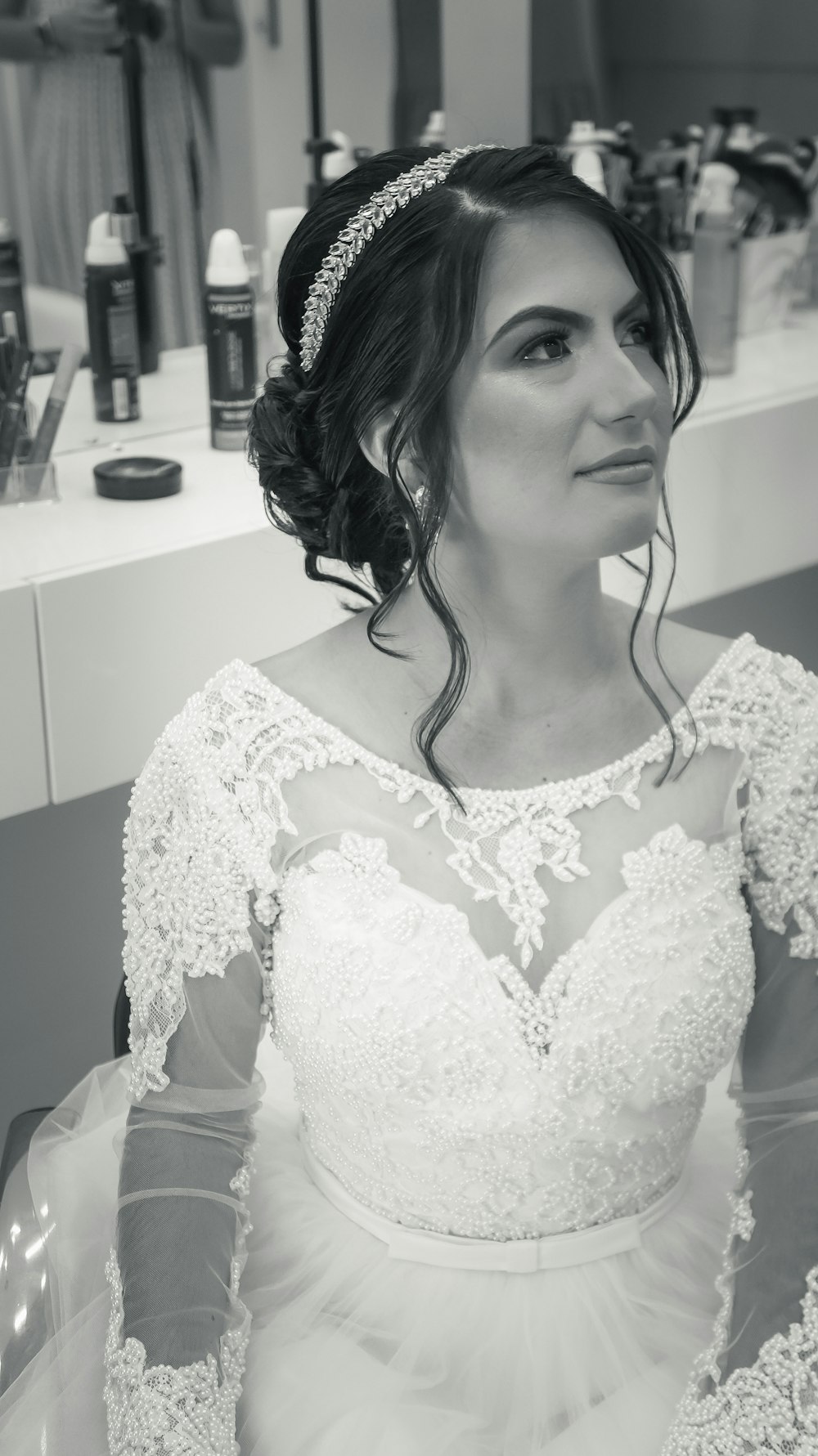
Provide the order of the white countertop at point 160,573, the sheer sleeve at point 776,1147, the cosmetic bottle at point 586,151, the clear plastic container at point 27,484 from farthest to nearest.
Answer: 1. the cosmetic bottle at point 586,151
2. the clear plastic container at point 27,484
3. the white countertop at point 160,573
4. the sheer sleeve at point 776,1147

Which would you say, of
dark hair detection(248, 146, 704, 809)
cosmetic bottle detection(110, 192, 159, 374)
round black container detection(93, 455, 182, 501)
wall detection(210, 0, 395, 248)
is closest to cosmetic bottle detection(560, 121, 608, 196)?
wall detection(210, 0, 395, 248)

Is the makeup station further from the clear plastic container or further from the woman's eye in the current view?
the woman's eye

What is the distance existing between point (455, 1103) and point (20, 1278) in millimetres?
328

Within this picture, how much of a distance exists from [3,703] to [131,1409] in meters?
0.60

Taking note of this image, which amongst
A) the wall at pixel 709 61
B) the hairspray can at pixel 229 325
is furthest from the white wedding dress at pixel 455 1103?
the wall at pixel 709 61

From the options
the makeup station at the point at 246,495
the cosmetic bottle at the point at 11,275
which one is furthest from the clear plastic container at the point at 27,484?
the cosmetic bottle at the point at 11,275

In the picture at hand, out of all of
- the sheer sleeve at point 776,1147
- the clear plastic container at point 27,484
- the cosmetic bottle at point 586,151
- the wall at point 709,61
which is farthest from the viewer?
the wall at point 709,61

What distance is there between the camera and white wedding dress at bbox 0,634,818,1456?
967 mm

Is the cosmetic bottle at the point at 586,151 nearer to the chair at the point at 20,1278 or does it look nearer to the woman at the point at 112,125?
the woman at the point at 112,125

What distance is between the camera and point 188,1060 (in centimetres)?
102

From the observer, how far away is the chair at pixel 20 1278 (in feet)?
3.35

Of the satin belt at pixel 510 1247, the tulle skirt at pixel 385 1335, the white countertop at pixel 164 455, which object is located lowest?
the tulle skirt at pixel 385 1335

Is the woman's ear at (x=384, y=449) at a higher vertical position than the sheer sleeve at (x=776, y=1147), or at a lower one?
higher

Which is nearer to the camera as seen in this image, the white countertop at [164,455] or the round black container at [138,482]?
the white countertop at [164,455]
